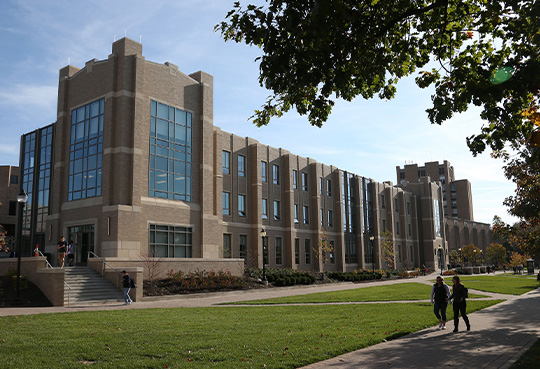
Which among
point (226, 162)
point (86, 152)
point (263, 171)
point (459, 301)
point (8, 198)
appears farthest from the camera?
point (8, 198)

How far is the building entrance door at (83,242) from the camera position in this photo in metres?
30.6

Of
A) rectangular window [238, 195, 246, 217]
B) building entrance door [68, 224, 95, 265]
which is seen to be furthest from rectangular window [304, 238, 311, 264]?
building entrance door [68, 224, 95, 265]

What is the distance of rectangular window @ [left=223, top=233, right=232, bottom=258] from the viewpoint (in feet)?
132

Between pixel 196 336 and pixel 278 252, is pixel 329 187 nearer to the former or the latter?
pixel 278 252

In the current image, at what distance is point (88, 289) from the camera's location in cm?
2341

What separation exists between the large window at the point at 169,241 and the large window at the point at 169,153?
2270mm

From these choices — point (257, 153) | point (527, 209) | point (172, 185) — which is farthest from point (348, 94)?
point (257, 153)

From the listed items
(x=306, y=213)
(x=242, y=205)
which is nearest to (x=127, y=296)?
(x=242, y=205)

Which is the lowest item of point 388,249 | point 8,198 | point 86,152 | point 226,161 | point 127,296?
point 127,296

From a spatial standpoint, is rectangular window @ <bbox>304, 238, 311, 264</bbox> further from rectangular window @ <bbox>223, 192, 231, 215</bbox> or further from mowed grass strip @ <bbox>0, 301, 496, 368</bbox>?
mowed grass strip @ <bbox>0, 301, 496, 368</bbox>

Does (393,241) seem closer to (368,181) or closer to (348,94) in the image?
(368,181)

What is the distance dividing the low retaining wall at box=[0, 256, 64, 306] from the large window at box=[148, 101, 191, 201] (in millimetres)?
9755

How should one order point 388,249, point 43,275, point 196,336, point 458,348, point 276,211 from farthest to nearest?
point 388,249
point 276,211
point 43,275
point 196,336
point 458,348

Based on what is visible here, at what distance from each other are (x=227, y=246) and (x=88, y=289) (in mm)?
17988
